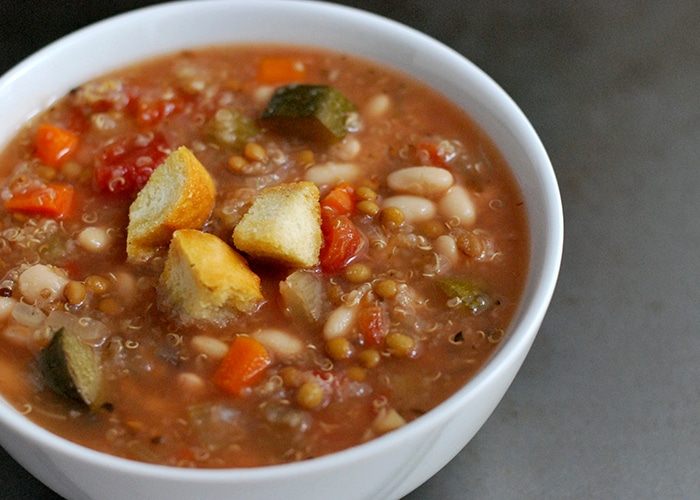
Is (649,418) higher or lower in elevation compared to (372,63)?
lower

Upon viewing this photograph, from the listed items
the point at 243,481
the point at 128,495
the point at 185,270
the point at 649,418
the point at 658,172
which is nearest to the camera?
the point at 243,481

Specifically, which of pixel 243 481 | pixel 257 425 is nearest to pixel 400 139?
pixel 257 425

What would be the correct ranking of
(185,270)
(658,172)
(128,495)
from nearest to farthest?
(128,495)
(185,270)
(658,172)

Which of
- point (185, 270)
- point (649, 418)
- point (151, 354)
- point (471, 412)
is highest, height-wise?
point (185, 270)

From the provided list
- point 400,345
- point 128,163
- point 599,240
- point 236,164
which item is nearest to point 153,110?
point 128,163

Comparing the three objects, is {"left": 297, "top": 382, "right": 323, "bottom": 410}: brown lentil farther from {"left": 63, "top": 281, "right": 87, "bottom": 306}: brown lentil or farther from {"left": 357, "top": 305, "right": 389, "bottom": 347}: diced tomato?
{"left": 63, "top": 281, "right": 87, "bottom": 306}: brown lentil

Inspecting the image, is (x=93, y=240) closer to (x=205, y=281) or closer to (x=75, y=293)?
(x=75, y=293)

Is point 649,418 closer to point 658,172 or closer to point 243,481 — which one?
point 658,172
